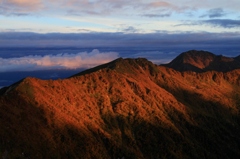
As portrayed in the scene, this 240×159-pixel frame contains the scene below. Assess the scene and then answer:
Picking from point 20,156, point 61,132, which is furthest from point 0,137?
point 61,132

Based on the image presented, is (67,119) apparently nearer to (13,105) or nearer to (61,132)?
(61,132)

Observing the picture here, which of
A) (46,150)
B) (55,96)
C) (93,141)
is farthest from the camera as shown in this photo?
(55,96)

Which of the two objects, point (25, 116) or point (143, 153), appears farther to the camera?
point (143, 153)

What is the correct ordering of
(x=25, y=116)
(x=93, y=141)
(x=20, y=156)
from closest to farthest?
(x=20, y=156) < (x=25, y=116) < (x=93, y=141)

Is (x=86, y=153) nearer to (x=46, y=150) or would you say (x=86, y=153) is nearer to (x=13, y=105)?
(x=46, y=150)

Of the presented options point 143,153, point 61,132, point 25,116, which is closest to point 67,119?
point 61,132

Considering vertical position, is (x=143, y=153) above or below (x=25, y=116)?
below

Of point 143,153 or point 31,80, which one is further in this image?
point 143,153

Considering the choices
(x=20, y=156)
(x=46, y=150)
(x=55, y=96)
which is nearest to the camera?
(x=20, y=156)

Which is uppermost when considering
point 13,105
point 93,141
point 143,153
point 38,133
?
point 13,105
